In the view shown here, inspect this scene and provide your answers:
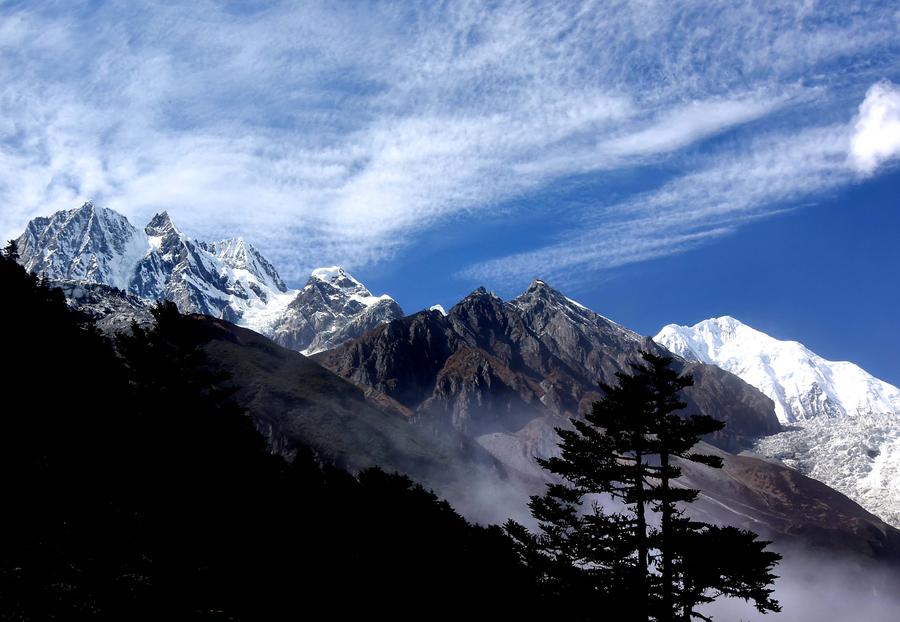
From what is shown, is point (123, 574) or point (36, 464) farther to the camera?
point (36, 464)

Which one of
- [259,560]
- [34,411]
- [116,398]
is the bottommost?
[259,560]

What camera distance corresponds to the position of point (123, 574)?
30156 millimetres

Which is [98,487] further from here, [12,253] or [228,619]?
[12,253]

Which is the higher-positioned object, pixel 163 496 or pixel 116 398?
pixel 116 398

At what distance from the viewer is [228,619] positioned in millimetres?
28922

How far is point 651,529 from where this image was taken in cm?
3469

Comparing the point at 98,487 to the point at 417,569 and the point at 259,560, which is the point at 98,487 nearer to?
the point at 259,560

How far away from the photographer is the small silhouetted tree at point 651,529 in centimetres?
3266

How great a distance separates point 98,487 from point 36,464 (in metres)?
3.23

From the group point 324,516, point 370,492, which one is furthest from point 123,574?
point 370,492

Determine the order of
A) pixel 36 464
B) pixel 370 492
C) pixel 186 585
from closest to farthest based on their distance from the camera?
pixel 186 585 < pixel 36 464 < pixel 370 492

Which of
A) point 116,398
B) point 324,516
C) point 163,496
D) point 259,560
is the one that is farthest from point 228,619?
point 116,398

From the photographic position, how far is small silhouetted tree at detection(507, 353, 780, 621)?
32656mm

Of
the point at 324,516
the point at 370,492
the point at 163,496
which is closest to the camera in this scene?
the point at 163,496
